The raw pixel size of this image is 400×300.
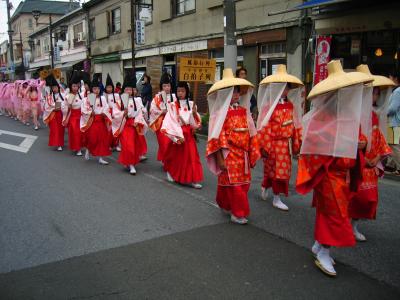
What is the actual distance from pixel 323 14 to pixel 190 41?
788 centimetres

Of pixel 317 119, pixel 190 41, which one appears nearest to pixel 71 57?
pixel 190 41

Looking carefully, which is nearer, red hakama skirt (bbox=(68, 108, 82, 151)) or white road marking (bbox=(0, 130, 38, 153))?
red hakama skirt (bbox=(68, 108, 82, 151))

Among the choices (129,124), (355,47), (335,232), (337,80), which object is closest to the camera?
(337,80)

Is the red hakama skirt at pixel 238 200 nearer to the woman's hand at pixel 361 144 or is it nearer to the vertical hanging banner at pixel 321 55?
the woman's hand at pixel 361 144

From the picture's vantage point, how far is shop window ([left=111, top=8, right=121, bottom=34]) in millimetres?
24894

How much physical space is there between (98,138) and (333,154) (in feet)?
20.6

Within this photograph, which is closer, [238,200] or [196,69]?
[238,200]

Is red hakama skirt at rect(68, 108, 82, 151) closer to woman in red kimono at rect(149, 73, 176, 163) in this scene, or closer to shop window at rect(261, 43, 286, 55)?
woman in red kimono at rect(149, 73, 176, 163)

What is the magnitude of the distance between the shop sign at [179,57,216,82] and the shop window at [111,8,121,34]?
640 inches

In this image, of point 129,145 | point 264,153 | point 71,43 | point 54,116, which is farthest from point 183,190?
point 71,43

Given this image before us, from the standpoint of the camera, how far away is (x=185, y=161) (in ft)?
22.8

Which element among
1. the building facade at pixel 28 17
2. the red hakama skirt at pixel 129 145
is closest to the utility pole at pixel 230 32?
the red hakama skirt at pixel 129 145

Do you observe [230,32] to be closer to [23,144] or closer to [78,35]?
[23,144]

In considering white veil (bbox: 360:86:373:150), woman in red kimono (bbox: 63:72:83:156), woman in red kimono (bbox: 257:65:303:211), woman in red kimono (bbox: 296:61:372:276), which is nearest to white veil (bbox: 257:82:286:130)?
woman in red kimono (bbox: 257:65:303:211)
